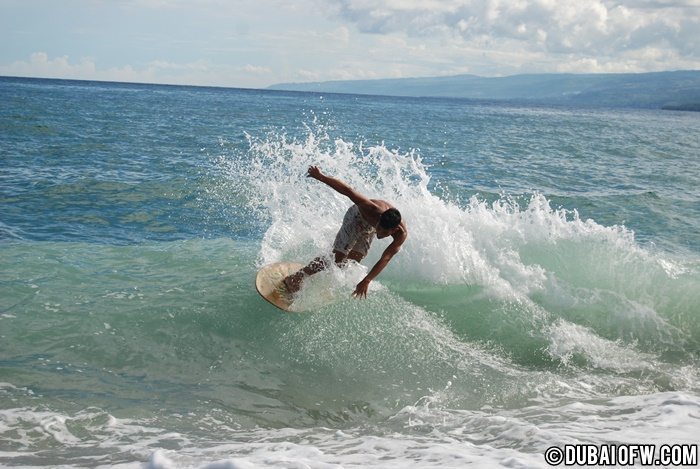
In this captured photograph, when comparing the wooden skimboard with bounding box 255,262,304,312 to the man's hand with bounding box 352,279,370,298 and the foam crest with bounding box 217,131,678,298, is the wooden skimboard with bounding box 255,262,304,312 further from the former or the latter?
the man's hand with bounding box 352,279,370,298

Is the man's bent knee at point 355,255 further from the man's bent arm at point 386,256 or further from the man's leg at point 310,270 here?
the man's bent arm at point 386,256

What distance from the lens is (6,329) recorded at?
26.1 feet

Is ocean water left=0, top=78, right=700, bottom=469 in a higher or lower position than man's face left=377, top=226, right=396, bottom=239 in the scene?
lower

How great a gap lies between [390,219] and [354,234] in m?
1.05

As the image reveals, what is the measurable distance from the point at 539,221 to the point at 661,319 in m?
2.92

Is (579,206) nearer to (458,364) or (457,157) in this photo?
(457,157)

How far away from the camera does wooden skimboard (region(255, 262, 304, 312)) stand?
870 cm

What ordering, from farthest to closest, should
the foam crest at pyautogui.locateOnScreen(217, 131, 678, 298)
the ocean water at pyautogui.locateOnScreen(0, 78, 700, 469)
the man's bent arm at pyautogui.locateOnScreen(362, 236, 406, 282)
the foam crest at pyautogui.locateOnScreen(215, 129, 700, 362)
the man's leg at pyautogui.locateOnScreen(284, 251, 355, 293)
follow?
the foam crest at pyautogui.locateOnScreen(217, 131, 678, 298)
the foam crest at pyautogui.locateOnScreen(215, 129, 700, 362)
the man's leg at pyautogui.locateOnScreen(284, 251, 355, 293)
the man's bent arm at pyautogui.locateOnScreen(362, 236, 406, 282)
the ocean water at pyautogui.locateOnScreen(0, 78, 700, 469)

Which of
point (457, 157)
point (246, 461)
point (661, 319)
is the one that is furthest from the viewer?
point (457, 157)

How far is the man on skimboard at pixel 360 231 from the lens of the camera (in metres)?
8.02

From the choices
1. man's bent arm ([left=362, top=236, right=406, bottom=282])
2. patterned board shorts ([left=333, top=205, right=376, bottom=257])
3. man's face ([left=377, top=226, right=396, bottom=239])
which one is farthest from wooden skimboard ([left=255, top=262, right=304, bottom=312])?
man's face ([left=377, top=226, right=396, bottom=239])

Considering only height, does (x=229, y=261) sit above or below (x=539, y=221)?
below

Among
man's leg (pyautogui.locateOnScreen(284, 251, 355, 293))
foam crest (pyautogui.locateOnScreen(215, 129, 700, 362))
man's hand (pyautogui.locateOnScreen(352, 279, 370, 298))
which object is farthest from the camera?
foam crest (pyautogui.locateOnScreen(215, 129, 700, 362))

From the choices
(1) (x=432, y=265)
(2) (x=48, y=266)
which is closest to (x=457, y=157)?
(1) (x=432, y=265)
